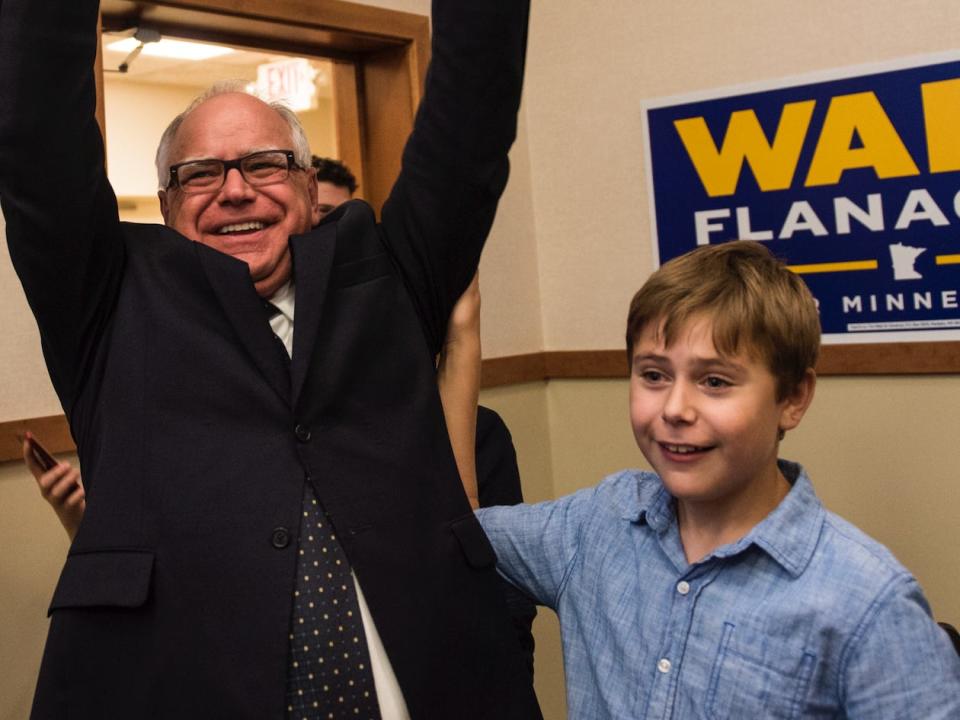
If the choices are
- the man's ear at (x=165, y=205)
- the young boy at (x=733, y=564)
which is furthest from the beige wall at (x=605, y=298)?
the young boy at (x=733, y=564)

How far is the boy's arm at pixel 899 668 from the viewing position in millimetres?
1072

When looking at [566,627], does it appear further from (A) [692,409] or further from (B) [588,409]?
(B) [588,409]

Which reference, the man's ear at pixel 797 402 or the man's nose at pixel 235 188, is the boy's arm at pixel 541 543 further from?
the man's nose at pixel 235 188

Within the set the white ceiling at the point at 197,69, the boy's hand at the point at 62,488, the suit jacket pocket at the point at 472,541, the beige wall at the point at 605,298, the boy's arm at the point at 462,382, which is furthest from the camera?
the white ceiling at the point at 197,69

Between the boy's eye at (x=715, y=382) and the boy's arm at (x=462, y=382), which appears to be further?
the boy's arm at (x=462, y=382)

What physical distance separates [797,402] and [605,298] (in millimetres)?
1998

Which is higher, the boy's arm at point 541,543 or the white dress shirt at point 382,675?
the boy's arm at point 541,543

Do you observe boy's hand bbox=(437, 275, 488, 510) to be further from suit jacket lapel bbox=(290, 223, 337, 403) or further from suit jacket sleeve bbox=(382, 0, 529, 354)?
suit jacket lapel bbox=(290, 223, 337, 403)

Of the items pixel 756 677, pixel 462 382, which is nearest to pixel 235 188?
pixel 462 382

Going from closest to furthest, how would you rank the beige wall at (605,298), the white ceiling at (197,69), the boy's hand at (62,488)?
1. the boy's hand at (62,488)
2. the beige wall at (605,298)
3. the white ceiling at (197,69)

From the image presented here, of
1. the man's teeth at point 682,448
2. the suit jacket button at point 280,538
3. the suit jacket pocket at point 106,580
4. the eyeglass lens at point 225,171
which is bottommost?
the suit jacket pocket at point 106,580

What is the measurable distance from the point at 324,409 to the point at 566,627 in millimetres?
433

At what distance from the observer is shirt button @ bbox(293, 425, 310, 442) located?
1191mm

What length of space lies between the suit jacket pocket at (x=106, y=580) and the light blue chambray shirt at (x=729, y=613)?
497 mm
